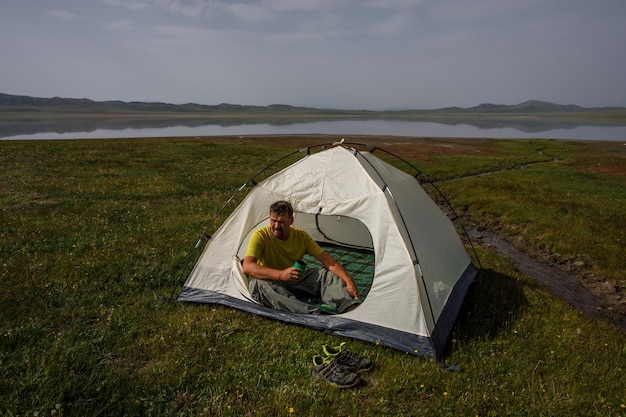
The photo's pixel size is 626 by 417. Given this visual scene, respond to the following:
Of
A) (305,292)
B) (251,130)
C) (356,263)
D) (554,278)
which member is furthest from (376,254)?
(251,130)

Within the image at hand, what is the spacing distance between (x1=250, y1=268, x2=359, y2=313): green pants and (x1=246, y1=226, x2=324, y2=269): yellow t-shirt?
1.22 feet

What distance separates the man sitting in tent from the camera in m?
6.95

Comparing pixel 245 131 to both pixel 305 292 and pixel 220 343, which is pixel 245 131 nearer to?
pixel 305 292

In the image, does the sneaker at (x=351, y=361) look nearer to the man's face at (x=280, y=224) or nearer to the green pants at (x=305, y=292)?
the green pants at (x=305, y=292)

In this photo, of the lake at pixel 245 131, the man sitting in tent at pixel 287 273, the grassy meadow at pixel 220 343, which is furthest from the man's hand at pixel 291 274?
Answer: the lake at pixel 245 131

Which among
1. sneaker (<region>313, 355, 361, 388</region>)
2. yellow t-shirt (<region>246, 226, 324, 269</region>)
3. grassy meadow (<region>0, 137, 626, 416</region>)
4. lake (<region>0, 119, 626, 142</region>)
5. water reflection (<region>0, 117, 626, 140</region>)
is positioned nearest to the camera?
grassy meadow (<region>0, 137, 626, 416</region>)

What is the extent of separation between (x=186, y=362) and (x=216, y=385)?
2.37 feet

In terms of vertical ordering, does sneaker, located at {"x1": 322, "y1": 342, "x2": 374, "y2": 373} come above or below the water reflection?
below

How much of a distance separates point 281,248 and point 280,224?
1.98 feet

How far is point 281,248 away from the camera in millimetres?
7387

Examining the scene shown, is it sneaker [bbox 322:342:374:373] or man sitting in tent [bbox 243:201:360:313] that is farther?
man sitting in tent [bbox 243:201:360:313]

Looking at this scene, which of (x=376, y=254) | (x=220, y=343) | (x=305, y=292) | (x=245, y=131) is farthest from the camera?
(x=245, y=131)

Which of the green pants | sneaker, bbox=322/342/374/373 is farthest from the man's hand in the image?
sneaker, bbox=322/342/374/373

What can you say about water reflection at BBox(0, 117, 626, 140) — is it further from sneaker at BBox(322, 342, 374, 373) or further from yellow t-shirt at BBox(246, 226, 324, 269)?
sneaker at BBox(322, 342, 374, 373)
